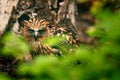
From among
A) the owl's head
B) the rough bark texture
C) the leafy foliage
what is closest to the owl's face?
the owl's head

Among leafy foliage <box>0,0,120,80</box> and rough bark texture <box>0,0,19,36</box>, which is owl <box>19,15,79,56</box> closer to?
rough bark texture <box>0,0,19,36</box>

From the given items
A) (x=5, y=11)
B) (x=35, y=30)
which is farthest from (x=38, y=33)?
(x=5, y=11)

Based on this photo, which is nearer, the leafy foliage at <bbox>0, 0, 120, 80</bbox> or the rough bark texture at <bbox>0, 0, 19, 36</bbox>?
the leafy foliage at <bbox>0, 0, 120, 80</bbox>

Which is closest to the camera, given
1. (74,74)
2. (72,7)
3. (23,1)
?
(74,74)

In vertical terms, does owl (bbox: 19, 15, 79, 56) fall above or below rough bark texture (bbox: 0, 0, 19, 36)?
below

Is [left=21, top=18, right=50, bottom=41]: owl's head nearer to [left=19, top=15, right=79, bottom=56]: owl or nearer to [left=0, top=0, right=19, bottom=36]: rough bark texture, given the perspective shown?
[left=19, top=15, right=79, bottom=56]: owl

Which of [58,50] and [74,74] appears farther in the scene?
[58,50]

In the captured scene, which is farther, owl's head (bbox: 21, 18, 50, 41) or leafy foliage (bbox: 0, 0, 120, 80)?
owl's head (bbox: 21, 18, 50, 41)

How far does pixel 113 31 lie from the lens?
2826 millimetres

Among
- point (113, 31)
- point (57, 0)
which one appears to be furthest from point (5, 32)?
point (113, 31)

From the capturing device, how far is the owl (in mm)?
3398

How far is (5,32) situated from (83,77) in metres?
1.06

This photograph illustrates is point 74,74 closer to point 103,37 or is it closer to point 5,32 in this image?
point 103,37

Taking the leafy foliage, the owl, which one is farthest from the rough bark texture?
the leafy foliage
